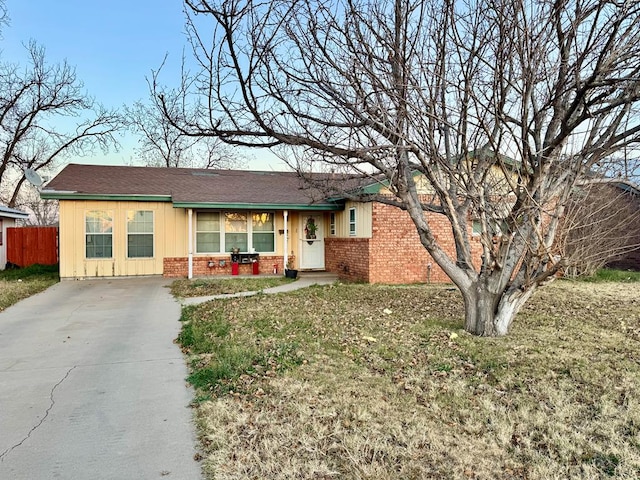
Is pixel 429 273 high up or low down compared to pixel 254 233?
down

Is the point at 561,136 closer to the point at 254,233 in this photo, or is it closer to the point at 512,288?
the point at 512,288

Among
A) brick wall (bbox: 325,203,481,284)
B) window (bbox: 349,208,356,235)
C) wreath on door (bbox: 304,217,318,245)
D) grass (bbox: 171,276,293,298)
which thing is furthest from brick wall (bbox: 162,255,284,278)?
brick wall (bbox: 325,203,481,284)

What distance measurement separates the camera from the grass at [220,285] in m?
10.1

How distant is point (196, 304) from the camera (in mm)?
8648

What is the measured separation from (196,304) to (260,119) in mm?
4446

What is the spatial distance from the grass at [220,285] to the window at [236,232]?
5.74 feet

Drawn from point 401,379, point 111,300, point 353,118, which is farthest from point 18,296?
point 401,379

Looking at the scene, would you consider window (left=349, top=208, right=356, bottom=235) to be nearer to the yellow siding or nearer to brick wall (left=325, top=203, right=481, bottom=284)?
brick wall (left=325, top=203, right=481, bottom=284)

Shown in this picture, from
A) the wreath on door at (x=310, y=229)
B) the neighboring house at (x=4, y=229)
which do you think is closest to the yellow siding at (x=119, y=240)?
the wreath on door at (x=310, y=229)

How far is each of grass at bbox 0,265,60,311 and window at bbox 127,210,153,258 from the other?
7.56ft

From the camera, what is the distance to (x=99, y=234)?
12812mm

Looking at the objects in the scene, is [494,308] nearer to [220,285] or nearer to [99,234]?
[220,285]

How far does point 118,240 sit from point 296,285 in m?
5.86

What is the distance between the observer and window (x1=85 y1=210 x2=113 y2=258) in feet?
41.8
